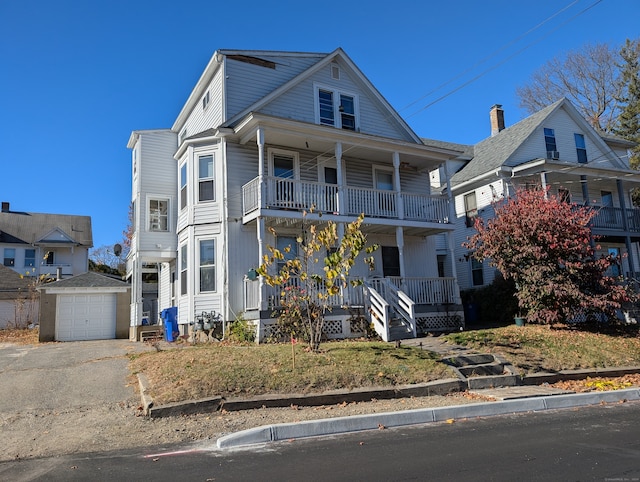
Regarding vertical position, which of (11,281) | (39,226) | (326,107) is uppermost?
(39,226)

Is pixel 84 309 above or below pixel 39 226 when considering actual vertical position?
below

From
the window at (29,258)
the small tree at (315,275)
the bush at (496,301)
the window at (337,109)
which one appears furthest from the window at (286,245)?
the window at (29,258)

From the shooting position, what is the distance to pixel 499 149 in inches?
989

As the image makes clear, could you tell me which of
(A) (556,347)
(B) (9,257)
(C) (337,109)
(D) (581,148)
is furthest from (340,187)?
(B) (9,257)

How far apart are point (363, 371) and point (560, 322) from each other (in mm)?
8753

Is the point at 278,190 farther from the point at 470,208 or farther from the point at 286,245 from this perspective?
the point at 470,208

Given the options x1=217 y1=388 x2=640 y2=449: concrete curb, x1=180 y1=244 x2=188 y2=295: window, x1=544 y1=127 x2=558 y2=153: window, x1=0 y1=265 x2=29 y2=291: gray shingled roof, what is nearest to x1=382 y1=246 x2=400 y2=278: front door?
x1=180 y1=244 x2=188 y2=295: window

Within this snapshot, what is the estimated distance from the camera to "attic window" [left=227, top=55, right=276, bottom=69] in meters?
18.3

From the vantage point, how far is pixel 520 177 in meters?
22.8

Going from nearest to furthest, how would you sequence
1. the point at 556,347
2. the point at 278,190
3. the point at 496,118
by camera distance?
1. the point at 556,347
2. the point at 278,190
3. the point at 496,118

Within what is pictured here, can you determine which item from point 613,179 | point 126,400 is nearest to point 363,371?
point 126,400

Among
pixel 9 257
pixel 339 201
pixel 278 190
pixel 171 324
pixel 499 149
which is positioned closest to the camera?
pixel 278 190

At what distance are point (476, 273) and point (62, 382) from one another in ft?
62.9

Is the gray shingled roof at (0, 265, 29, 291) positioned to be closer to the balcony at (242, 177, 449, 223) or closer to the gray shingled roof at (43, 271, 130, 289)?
the gray shingled roof at (43, 271, 130, 289)
